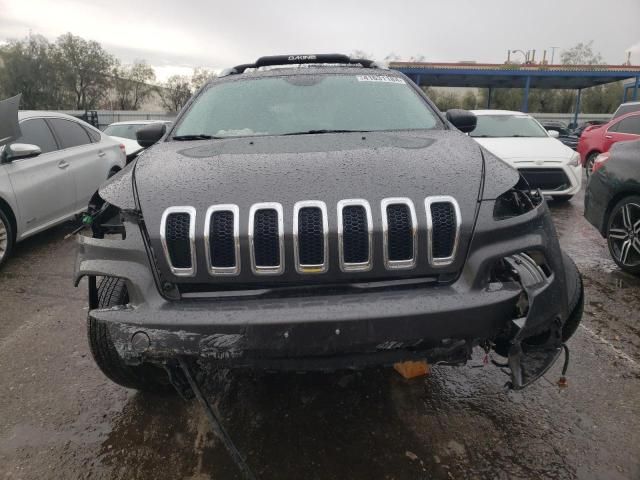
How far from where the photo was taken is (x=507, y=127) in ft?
27.8

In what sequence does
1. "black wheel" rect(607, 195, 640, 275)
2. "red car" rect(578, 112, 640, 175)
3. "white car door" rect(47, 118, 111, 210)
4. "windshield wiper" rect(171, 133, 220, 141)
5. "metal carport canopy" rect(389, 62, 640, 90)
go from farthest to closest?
"metal carport canopy" rect(389, 62, 640, 90) < "red car" rect(578, 112, 640, 175) < "white car door" rect(47, 118, 111, 210) < "black wheel" rect(607, 195, 640, 275) < "windshield wiper" rect(171, 133, 220, 141)

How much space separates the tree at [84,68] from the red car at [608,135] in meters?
40.1

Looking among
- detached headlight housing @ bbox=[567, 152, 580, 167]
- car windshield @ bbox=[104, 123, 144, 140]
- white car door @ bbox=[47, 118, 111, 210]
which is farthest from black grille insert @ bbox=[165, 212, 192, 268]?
car windshield @ bbox=[104, 123, 144, 140]

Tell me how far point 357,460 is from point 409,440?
11.1 inches

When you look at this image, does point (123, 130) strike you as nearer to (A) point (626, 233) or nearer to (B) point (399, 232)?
(A) point (626, 233)

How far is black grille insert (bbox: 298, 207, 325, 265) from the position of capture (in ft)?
5.97

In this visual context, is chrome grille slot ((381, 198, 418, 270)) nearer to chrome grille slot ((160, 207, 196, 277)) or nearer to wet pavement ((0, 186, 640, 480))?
chrome grille slot ((160, 207, 196, 277))

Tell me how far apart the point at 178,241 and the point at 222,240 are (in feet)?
0.60

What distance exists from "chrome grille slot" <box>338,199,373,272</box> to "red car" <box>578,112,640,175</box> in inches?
345

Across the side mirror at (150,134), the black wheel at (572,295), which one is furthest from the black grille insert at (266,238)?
the side mirror at (150,134)

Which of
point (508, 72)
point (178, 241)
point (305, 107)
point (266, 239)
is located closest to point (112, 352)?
point (178, 241)

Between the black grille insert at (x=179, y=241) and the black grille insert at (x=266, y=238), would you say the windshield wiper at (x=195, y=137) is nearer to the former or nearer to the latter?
the black grille insert at (x=179, y=241)

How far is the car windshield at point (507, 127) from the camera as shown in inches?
326

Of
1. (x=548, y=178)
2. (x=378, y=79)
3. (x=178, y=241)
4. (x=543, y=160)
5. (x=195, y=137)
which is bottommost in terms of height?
(x=548, y=178)
